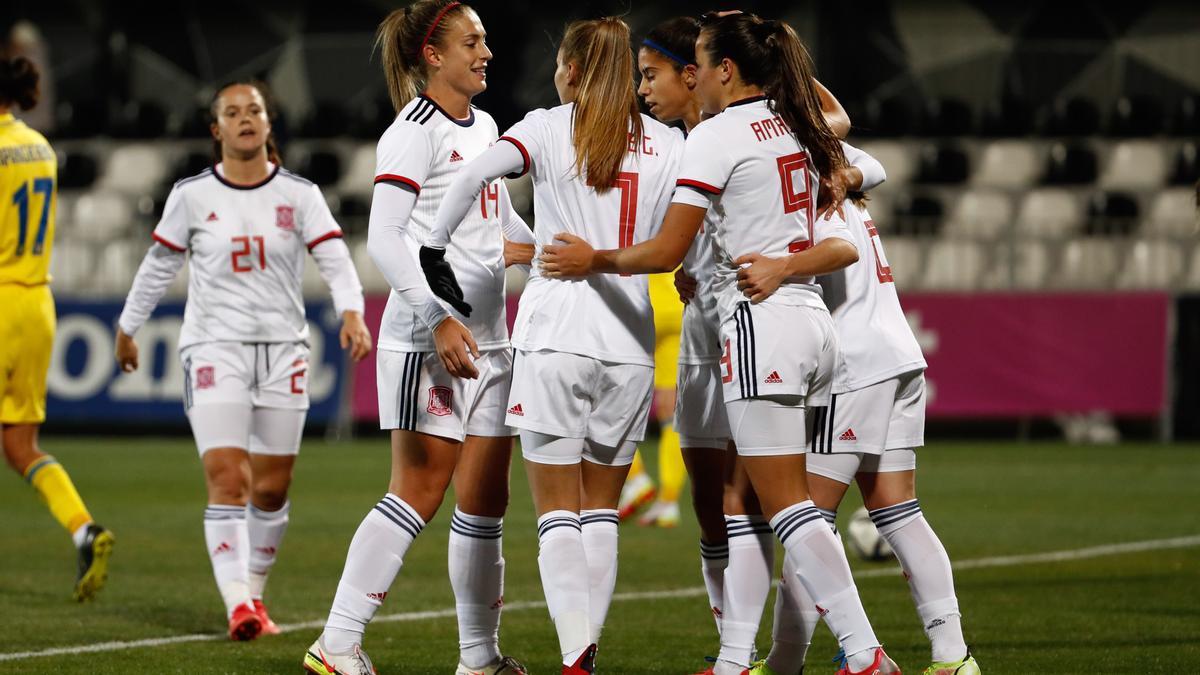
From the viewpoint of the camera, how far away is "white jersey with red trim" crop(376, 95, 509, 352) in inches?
216

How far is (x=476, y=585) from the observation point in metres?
5.61

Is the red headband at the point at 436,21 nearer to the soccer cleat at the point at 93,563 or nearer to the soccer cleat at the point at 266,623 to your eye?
the soccer cleat at the point at 266,623

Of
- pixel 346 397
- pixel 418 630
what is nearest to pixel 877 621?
pixel 418 630

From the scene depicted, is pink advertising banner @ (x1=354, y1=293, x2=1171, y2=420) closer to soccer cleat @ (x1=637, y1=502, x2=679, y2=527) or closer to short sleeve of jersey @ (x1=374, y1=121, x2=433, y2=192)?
soccer cleat @ (x1=637, y1=502, x2=679, y2=527)

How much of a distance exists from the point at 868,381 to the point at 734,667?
0.98 m

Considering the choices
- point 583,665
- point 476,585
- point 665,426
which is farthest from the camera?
point 665,426

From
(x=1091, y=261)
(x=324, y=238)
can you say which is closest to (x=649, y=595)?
→ (x=324, y=238)

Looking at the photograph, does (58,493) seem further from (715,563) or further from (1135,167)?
(1135,167)

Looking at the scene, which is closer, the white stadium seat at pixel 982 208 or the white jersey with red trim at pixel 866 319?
the white jersey with red trim at pixel 866 319

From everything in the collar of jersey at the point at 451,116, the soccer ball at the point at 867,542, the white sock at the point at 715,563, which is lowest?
the soccer ball at the point at 867,542

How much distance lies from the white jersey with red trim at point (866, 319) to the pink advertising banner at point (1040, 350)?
11142mm

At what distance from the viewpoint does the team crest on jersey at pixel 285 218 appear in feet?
23.6

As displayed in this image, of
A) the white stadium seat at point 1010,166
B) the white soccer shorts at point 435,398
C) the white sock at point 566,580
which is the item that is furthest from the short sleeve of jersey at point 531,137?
the white stadium seat at point 1010,166

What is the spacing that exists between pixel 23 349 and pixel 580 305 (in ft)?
12.6
